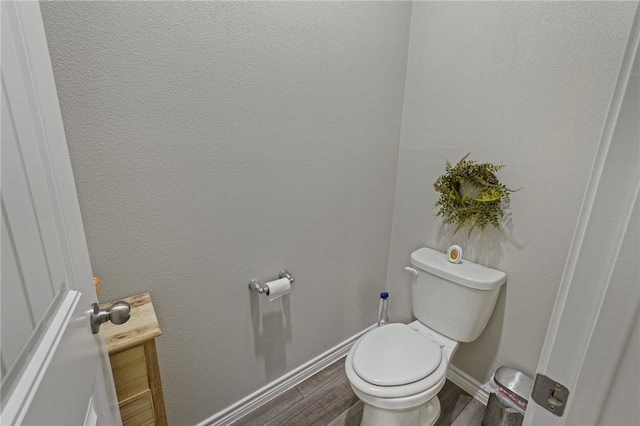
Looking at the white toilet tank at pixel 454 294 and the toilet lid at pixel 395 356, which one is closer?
the toilet lid at pixel 395 356

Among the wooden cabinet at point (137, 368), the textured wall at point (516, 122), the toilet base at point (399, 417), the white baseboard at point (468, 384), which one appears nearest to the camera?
the wooden cabinet at point (137, 368)

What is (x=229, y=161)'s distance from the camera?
1.16 metres

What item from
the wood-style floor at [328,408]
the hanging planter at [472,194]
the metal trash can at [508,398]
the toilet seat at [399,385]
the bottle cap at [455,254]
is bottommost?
the wood-style floor at [328,408]

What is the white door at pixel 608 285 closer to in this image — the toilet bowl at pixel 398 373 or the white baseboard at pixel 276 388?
the toilet bowl at pixel 398 373

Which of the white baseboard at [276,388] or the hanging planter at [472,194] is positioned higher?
the hanging planter at [472,194]

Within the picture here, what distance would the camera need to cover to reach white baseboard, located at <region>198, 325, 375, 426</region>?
56.3 inches

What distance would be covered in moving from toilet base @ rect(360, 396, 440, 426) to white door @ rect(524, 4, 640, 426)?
37.3 inches

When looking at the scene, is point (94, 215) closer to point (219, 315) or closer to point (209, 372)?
point (219, 315)

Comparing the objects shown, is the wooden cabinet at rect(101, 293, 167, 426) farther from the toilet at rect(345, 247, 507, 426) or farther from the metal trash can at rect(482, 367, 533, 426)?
the metal trash can at rect(482, 367, 533, 426)

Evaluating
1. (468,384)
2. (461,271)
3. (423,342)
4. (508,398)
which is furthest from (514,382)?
(461,271)

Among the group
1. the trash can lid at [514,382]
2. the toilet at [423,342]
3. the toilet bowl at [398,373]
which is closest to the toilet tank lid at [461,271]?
the toilet at [423,342]

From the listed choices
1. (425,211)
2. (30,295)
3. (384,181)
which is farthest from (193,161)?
(425,211)

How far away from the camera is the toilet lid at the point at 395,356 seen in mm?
1218

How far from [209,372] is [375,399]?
2.33 feet
